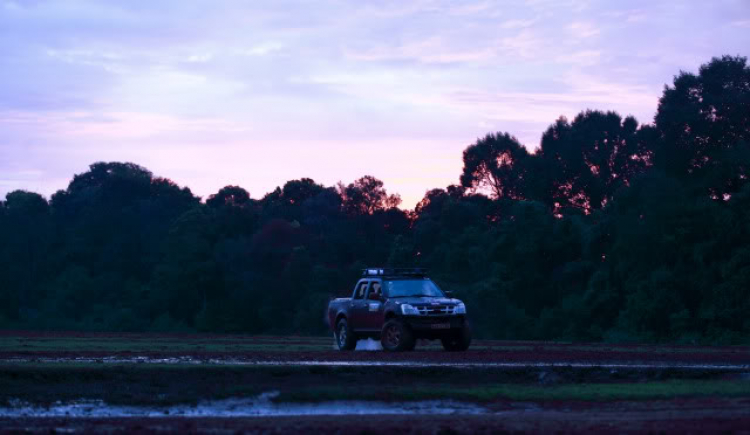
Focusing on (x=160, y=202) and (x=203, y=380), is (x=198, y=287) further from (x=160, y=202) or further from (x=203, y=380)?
(x=203, y=380)

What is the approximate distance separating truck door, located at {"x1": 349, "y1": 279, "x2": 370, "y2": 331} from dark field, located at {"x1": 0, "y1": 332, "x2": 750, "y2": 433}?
4.40 m

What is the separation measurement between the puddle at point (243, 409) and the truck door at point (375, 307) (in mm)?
9198

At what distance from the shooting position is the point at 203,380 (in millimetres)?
17938

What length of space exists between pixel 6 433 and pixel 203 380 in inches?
232

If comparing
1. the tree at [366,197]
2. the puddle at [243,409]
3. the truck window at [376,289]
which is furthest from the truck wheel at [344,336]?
the tree at [366,197]

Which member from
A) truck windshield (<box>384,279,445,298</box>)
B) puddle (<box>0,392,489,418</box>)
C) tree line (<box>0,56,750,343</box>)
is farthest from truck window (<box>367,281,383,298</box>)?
tree line (<box>0,56,750,343</box>)

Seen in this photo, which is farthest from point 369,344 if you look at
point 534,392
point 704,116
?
point 704,116

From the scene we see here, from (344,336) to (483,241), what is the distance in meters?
39.3

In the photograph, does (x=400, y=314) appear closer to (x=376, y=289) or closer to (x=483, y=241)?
(x=376, y=289)

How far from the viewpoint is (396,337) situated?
2491cm

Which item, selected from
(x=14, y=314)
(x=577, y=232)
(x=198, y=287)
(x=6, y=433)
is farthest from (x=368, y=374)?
(x=14, y=314)

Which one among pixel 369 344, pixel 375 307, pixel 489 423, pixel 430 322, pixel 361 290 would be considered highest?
pixel 361 290

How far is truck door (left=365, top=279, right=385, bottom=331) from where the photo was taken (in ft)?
83.9

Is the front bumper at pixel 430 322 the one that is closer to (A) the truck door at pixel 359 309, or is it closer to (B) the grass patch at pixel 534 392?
(A) the truck door at pixel 359 309
